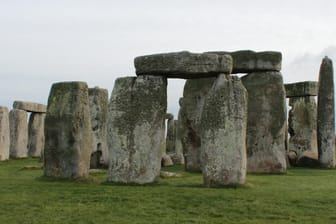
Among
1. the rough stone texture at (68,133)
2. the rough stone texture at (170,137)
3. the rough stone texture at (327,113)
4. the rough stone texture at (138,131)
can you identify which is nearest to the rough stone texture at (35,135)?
the rough stone texture at (170,137)

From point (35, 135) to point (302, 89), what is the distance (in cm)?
1299

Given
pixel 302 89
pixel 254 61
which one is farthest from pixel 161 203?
pixel 302 89

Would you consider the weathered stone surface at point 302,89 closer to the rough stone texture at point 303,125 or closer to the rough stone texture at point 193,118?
the rough stone texture at point 303,125

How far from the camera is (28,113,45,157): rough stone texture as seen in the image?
86.4 ft

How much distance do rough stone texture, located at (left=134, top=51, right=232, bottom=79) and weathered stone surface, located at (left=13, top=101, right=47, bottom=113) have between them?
1511cm

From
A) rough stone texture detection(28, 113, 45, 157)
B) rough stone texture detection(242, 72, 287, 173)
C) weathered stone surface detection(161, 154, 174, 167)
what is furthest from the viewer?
rough stone texture detection(28, 113, 45, 157)

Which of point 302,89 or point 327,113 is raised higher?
point 302,89

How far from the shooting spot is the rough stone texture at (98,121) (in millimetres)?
17875

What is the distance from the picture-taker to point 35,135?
2673 cm

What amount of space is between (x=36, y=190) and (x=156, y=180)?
8.60 feet

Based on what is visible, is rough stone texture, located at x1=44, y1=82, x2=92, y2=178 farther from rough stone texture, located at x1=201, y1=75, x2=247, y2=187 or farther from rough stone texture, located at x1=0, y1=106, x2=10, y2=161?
rough stone texture, located at x1=0, y1=106, x2=10, y2=161

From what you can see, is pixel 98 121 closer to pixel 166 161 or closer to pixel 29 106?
pixel 166 161

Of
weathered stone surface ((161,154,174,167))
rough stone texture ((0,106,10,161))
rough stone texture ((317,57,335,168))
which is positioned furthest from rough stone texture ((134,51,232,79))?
rough stone texture ((0,106,10,161))

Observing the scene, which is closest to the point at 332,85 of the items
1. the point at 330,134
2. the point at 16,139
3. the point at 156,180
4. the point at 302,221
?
the point at 330,134
